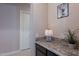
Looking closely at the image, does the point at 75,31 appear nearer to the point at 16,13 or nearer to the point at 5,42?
the point at 16,13

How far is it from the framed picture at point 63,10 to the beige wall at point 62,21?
2.0 inches

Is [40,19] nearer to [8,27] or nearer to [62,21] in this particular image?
[62,21]

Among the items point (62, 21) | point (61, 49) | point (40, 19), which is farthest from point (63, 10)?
point (61, 49)

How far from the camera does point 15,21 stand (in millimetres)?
3023

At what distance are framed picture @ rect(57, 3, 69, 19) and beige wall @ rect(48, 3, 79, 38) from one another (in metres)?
0.05

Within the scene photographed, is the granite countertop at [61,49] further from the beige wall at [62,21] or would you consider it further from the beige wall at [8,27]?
the beige wall at [8,27]

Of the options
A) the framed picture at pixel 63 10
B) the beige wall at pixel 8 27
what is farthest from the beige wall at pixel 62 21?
the beige wall at pixel 8 27

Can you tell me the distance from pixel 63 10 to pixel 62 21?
0.17 m

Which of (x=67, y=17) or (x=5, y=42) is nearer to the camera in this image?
(x=67, y=17)

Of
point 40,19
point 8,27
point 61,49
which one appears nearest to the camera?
point 61,49

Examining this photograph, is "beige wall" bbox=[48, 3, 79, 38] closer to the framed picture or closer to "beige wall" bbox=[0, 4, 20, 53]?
the framed picture

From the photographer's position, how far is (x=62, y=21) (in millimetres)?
1924

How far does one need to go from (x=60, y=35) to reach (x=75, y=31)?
38 cm

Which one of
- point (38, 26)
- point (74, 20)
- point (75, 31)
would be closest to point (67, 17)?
point (74, 20)
